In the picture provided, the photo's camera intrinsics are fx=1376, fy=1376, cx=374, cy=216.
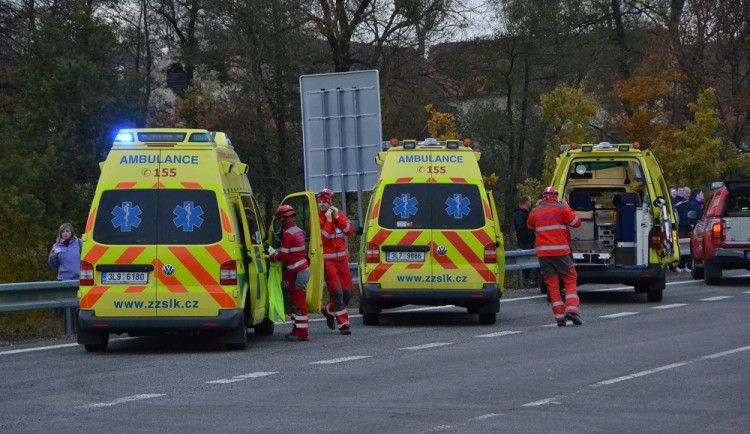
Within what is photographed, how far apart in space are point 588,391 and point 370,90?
1326 centimetres

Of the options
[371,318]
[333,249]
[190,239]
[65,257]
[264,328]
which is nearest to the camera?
[190,239]

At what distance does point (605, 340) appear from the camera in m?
14.9

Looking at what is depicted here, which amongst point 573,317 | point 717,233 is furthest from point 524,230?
point 573,317

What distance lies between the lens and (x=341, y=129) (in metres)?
23.6

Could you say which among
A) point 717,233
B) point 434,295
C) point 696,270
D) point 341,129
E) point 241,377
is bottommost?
point 696,270

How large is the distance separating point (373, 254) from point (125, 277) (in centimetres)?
402

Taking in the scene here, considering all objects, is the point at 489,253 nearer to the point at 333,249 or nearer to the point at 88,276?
the point at 333,249

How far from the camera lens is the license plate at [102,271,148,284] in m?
13.6

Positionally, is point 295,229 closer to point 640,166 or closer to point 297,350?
point 297,350

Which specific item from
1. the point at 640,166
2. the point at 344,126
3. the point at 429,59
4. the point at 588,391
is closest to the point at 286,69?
the point at 429,59

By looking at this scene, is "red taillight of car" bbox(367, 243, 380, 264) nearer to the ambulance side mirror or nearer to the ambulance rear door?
the ambulance side mirror

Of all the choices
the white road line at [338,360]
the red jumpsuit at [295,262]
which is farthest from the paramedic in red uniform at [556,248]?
the white road line at [338,360]

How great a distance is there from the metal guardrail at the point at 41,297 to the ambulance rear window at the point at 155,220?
2252 mm

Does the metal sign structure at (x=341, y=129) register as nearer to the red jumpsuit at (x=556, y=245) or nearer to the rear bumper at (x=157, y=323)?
the red jumpsuit at (x=556, y=245)
